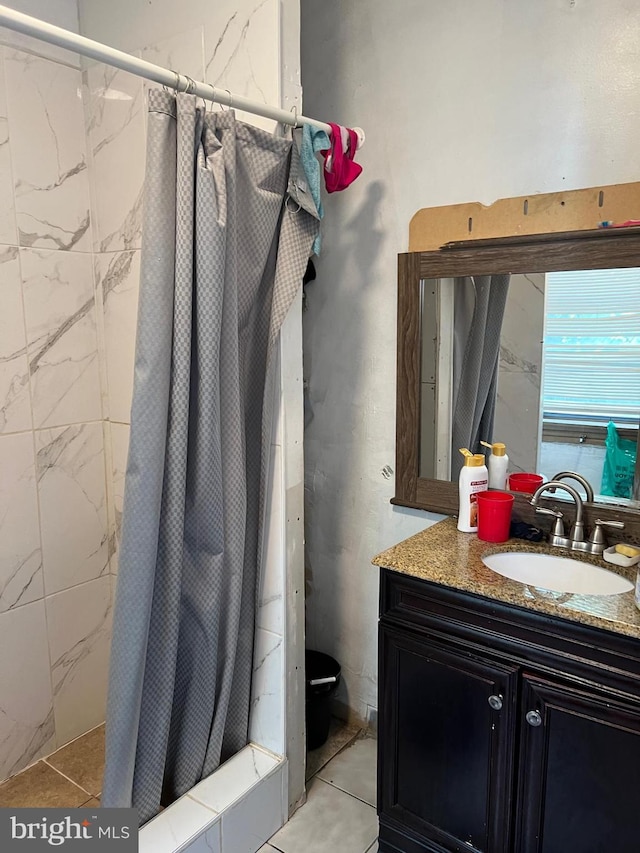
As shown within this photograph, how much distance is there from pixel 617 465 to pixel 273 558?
90 cm

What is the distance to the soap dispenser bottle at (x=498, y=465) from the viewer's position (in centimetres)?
169

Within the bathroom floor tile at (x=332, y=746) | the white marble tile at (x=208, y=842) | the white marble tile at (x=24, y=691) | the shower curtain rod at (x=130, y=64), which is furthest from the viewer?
the bathroom floor tile at (x=332, y=746)

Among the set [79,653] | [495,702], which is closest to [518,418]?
[495,702]

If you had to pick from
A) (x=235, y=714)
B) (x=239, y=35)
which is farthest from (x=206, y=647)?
(x=239, y=35)

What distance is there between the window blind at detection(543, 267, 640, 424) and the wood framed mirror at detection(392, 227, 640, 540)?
2cm

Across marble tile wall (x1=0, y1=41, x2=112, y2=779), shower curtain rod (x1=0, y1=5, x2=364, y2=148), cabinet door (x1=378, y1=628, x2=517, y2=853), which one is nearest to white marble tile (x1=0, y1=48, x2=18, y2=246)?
marble tile wall (x1=0, y1=41, x2=112, y2=779)

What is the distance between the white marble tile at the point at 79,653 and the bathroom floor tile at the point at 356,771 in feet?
2.63

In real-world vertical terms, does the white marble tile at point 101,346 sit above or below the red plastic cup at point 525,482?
above

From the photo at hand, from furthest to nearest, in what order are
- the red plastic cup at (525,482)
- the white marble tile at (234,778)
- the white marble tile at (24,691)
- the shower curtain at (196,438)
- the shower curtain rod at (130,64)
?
the white marble tile at (24,691) → the red plastic cup at (525,482) → the white marble tile at (234,778) → the shower curtain at (196,438) → the shower curtain rod at (130,64)

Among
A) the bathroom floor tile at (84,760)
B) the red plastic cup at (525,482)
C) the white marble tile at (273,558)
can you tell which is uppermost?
the red plastic cup at (525,482)

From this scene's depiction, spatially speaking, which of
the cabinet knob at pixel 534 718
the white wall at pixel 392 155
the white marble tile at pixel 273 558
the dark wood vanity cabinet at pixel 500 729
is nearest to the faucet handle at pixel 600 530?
the dark wood vanity cabinet at pixel 500 729

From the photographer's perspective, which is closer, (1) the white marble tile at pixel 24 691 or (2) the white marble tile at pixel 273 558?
(2) the white marble tile at pixel 273 558

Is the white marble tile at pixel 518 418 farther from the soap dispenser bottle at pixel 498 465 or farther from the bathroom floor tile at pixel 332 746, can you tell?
the bathroom floor tile at pixel 332 746

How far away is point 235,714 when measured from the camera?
5.64 feet
